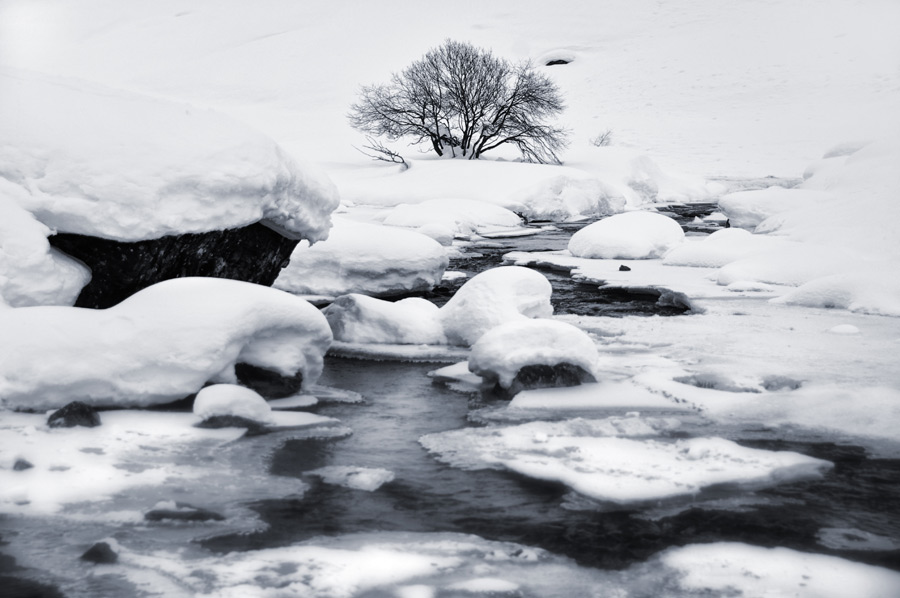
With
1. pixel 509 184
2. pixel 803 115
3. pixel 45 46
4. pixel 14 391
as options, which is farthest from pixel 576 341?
pixel 45 46

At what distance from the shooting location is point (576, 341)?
4.73 m

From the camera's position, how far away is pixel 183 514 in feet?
9.73

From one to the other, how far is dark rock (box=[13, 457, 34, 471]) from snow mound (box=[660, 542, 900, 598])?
2232 mm

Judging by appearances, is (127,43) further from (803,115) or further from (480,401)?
(480,401)

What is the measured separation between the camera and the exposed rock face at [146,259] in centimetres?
476

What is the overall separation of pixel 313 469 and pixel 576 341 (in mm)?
1789

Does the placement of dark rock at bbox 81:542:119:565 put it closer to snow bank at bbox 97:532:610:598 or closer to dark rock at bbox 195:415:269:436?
snow bank at bbox 97:532:610:598

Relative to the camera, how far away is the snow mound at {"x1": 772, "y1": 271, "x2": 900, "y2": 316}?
6.93 meters

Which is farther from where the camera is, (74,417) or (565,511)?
(74,417)

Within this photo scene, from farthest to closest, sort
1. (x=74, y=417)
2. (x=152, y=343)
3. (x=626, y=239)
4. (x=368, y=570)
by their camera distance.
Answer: (x=626, y=239) < (x=152, y=343) < (x=74, y=417) < (x=368, y=570)

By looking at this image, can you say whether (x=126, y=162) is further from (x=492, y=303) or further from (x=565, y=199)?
(x=565, y=199)

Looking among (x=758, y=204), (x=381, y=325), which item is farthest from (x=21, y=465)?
(x=758, y=204)

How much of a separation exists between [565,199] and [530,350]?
13.6 meters

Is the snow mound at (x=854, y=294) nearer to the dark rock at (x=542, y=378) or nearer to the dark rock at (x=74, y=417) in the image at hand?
the dark rock at (x=542, y=378)
